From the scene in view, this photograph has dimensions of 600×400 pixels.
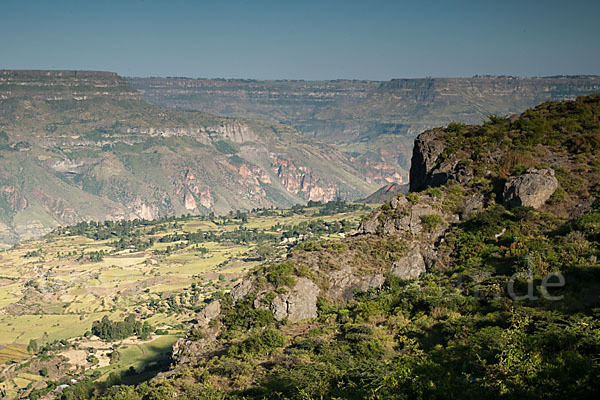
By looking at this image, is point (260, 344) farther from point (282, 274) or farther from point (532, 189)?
point (532, 189)

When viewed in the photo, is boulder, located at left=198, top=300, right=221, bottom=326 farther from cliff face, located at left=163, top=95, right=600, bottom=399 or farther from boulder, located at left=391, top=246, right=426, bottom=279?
boulder, located at left=391, top=246, right=426, bottom=279

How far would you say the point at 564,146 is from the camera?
45156 mm

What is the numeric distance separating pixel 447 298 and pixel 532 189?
1368 centimetres

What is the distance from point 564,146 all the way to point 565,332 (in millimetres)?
29218

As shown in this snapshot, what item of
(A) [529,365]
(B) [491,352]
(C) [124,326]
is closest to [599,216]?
(B) [491,352]

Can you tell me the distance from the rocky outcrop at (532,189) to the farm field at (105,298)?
134ft

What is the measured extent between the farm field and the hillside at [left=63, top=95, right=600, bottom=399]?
29.5 meters

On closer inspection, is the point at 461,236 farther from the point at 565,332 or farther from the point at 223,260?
the point at 223,260

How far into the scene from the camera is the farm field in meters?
82.5

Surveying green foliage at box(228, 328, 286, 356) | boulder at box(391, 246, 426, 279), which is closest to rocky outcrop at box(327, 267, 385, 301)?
boulder at box(391, 246, 426, 279)

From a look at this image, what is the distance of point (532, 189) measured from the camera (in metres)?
37.6

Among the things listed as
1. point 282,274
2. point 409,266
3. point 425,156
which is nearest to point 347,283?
point 409,266

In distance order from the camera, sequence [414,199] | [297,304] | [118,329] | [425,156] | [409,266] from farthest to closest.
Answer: [118,329] → [425,156] → [414,199] → [409,266] → [297,304]

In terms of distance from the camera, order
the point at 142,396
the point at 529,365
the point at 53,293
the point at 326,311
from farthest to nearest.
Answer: the point at 53,293 → the point at 326,311 → the point at 142,396 → the point at 529,365
